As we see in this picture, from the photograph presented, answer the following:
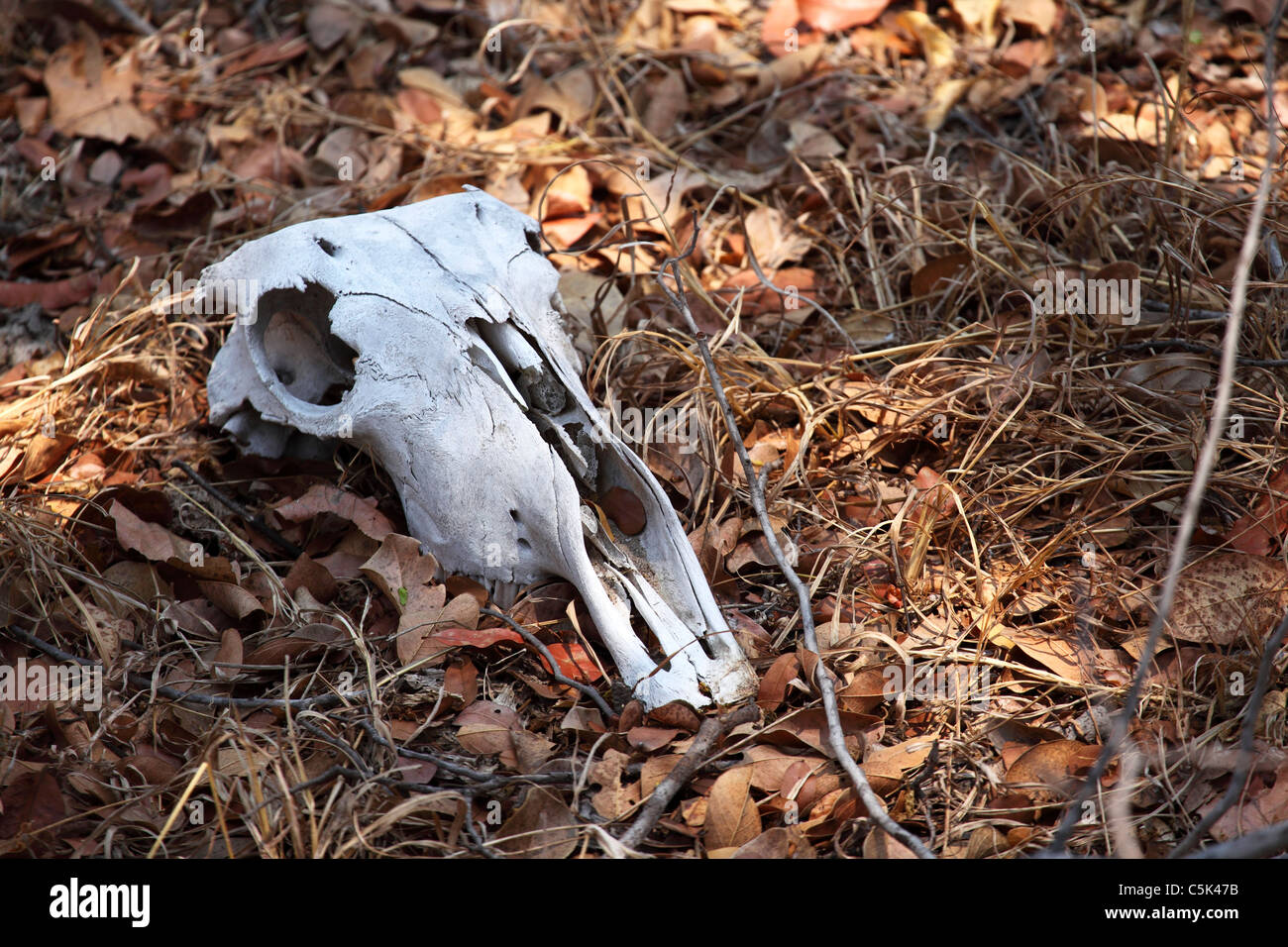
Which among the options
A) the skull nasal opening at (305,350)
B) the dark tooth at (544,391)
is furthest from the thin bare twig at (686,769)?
the skull nasal opening at (305,350)

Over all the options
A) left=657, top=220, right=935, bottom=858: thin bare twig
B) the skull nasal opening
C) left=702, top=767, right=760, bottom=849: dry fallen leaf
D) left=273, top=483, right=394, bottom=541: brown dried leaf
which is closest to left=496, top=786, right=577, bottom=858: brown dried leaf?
A: left=702, top=767, right=760, bottom=849: dry fallen leaf

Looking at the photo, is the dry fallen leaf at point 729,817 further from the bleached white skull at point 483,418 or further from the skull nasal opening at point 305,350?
the skull nasal opening at point 305,350

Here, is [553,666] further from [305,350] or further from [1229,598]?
[1229,598]

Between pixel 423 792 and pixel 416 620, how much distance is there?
45 cm

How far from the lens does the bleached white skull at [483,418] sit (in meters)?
2.19

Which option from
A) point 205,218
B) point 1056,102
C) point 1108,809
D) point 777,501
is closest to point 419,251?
point 777,501

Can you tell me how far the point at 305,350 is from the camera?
2689mm

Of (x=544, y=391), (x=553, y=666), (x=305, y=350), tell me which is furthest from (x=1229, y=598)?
(x=305, y=350)

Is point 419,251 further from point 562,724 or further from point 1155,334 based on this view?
point 1155,334

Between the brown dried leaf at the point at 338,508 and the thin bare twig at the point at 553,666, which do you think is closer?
the thin bare twig at the point at 553,666

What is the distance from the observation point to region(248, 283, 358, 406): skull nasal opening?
8.60 feet

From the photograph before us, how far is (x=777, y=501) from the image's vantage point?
2604 mm

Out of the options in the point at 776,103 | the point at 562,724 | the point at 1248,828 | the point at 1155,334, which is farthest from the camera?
the point at 776,103

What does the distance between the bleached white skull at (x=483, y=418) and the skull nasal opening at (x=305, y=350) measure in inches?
→ 1.4
